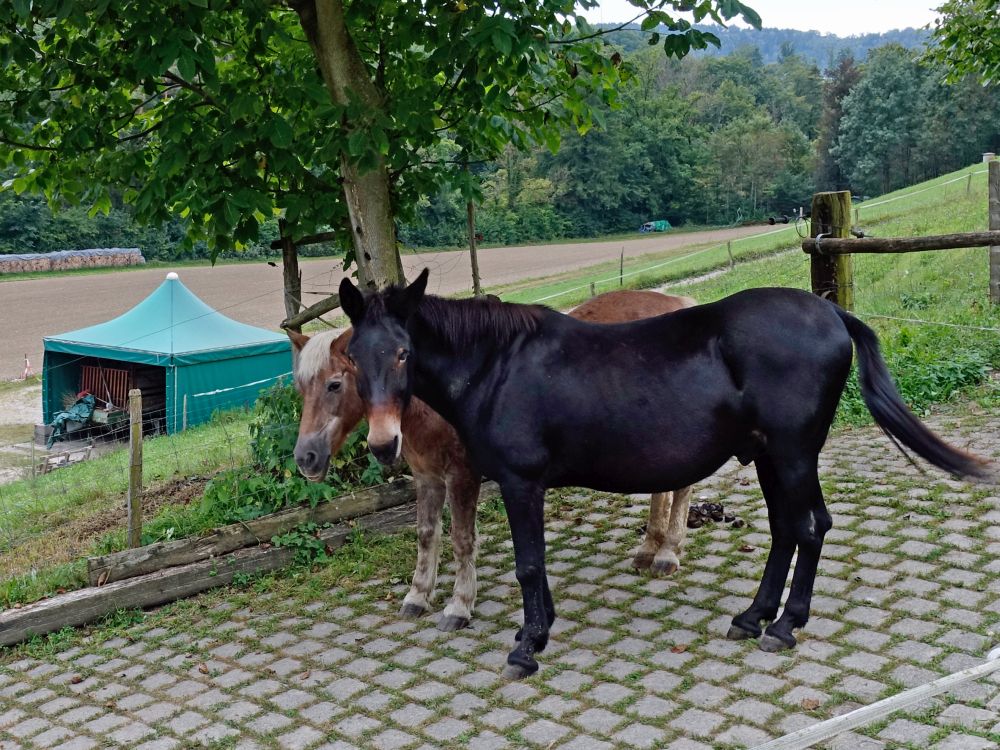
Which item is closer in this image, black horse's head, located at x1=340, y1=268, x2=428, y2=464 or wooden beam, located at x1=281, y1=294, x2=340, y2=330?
black horse's head, located at x1=340, y1=268, x2=428, y2=464

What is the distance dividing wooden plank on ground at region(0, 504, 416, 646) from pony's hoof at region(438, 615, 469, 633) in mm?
1614

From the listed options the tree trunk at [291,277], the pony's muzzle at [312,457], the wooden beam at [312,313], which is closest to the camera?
the pony's muzzle at [312,457]

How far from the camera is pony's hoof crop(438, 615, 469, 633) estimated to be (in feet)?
16.9

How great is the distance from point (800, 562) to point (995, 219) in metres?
7.47

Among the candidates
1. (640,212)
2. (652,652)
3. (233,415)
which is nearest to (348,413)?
(652,652)

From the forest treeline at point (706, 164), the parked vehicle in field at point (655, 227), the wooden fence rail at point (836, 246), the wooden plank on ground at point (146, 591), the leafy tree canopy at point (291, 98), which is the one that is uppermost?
the forest treeline at point (706, 164)

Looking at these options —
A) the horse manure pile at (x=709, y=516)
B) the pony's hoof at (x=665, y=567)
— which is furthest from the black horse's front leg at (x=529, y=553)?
the horse manure pile at (x=709, y=516)

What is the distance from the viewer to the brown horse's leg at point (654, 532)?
5.71m

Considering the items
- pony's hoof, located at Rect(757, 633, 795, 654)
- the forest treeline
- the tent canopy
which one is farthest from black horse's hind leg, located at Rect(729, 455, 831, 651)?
the forest treeline

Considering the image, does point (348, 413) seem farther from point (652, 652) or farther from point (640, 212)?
point (640, 212)

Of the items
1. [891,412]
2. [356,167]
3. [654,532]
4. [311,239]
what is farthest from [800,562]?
[311,239]

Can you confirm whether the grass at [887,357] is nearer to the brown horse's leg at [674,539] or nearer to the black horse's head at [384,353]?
the black horse's head at [384,353]

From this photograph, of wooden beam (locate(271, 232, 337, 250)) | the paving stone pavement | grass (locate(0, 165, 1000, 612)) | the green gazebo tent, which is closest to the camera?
the paving stone pavement

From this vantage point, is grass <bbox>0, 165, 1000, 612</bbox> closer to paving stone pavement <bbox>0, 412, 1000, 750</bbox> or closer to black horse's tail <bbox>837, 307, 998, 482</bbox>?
paving stone pavement <bbox>0, 412, 1000, 750</bbox>
